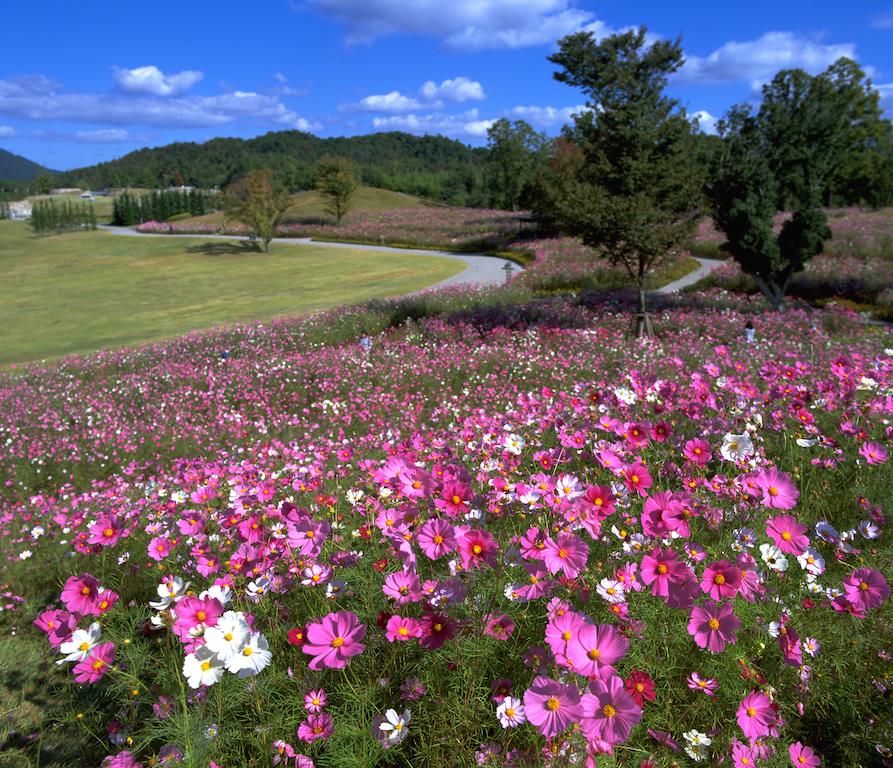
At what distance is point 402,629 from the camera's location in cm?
170

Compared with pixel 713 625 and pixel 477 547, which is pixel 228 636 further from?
pixel 713 625

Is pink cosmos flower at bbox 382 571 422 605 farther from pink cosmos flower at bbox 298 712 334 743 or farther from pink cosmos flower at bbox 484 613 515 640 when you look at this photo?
pink cosmos flower at bbox 298 712 334 743

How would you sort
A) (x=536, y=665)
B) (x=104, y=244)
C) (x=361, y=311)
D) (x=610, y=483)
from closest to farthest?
(x=536, y=665), (x=610, y=483), (x=361, y=311), (x=104, y=244)

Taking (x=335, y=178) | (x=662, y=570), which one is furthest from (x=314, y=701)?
(x=335, y=178)

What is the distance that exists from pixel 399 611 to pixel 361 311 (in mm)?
17957

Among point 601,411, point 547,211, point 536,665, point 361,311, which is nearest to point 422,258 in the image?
point 547,211

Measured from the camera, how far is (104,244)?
187 ft

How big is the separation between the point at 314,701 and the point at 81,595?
892mm

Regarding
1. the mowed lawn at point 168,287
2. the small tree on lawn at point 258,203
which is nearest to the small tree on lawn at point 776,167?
the mowed lawn at point 168,287

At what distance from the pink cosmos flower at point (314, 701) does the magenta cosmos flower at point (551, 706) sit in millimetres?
807

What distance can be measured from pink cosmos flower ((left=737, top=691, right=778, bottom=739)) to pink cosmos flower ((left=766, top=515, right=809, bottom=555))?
48 centimetres

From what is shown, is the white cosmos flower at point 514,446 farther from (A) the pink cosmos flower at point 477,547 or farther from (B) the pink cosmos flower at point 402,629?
(B) the pink cosmos flower at point 402,629

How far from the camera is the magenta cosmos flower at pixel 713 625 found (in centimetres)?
163

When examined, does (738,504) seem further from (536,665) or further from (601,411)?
(601,411)
